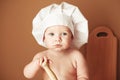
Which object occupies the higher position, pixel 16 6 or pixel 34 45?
pixel 16 6

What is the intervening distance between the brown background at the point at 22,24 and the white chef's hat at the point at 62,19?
232 mm

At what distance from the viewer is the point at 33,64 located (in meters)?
0.77

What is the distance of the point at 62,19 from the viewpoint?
2.66ft

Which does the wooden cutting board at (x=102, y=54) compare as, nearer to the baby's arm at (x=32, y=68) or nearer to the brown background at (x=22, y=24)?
the brown background at (x=22, y=24)

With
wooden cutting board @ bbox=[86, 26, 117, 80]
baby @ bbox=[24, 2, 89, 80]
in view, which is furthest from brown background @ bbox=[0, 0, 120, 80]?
baby @ bbox=[24, 2, 89, 80]

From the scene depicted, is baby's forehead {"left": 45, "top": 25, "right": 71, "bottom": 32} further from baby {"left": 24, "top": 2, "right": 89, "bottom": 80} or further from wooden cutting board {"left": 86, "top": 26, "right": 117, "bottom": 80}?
wooden cutting board {"left": 86, "top": 26, "right": 117, "bottom": 80}

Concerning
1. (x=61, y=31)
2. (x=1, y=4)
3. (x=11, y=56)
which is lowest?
(x=11, y=56)

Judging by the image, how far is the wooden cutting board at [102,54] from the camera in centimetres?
107

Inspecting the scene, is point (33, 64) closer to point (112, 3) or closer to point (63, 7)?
point (63, 7)

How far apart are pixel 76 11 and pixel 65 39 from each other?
0.10 m

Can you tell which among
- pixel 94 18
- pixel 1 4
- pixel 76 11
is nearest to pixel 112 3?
pixel 94 18

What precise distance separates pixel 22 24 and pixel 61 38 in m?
0.33

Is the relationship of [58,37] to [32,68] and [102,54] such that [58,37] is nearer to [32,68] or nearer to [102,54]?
[32,68]

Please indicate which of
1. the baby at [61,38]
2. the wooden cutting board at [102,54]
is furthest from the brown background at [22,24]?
the baby at [61,38]
